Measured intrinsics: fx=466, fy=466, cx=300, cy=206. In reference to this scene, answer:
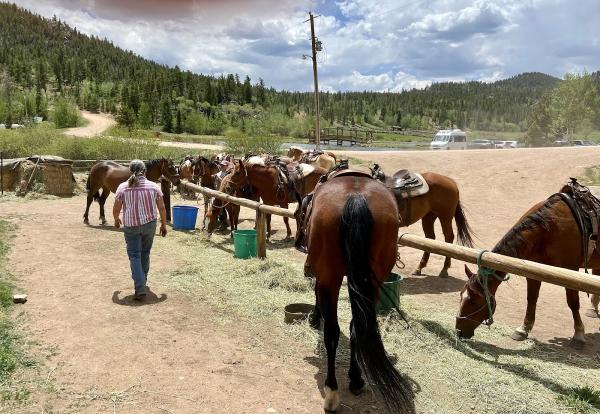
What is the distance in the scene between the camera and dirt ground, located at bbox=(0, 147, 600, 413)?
325cm

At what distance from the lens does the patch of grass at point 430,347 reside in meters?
3.33

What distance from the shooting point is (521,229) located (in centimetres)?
435

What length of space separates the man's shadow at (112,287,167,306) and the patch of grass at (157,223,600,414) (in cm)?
36

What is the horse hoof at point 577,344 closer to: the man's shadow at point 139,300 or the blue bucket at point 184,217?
the man's shadow at point 139,300

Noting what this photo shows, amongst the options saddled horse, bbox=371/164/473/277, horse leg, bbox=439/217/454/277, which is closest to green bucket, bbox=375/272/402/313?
saddled horse, bbox=371/164/473/277

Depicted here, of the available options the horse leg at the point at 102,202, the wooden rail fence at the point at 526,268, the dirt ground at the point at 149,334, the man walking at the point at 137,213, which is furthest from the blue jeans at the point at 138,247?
the horse leg at the point at 102,202

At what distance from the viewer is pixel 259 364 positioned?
378 centimetres

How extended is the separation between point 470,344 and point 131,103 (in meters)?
65.3

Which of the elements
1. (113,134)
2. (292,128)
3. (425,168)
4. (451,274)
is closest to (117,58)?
(292,128)

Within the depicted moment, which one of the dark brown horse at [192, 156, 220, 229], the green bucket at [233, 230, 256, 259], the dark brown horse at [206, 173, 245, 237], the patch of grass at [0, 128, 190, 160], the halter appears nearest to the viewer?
the halter

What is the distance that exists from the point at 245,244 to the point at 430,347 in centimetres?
385

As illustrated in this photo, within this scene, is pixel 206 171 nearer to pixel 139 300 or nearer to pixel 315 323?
pixel 139 300

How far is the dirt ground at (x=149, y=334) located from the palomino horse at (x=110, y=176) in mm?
1202

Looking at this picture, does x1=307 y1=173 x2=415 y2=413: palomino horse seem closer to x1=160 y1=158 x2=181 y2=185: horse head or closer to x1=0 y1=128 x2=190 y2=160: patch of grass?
x1=160 y1=158 x2=181 y2=185: horse head
